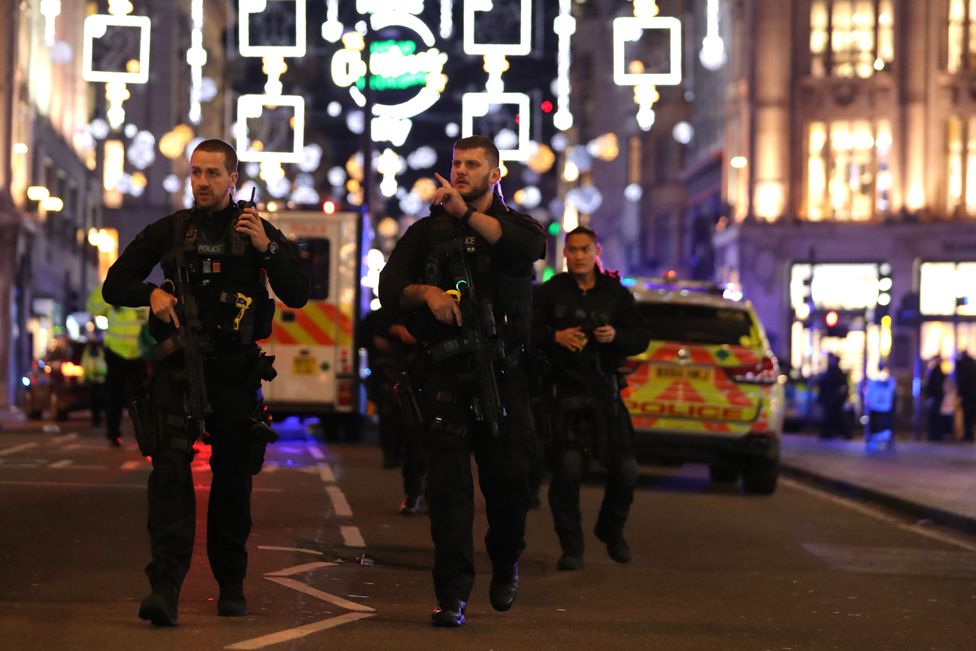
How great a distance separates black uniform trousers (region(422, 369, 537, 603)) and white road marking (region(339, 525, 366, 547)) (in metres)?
3.29

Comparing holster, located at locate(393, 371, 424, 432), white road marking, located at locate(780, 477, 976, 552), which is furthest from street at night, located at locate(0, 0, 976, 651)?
white road marking, located at locate(780, 477, 976, 552)

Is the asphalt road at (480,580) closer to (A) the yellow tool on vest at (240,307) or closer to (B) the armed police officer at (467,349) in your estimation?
(B) the armed police officer at (467,349)

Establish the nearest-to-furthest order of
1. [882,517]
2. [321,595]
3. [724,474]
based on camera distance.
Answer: [321,595]
[882,517]
[724,474]

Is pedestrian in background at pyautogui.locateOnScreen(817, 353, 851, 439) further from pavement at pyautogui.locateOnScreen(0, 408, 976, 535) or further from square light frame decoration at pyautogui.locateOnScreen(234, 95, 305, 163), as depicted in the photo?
square light frame decoration at pyautogui.locateOnScreen(234, 95, 305, 163)

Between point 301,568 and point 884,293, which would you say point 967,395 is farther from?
point 301,568

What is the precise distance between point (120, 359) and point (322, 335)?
4192 mm

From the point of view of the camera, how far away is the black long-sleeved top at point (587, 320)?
10633mm

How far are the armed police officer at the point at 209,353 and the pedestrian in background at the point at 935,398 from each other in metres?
28.9

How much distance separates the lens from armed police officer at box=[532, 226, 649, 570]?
10633mm

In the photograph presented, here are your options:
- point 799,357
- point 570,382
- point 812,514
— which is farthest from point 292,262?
point 799,357

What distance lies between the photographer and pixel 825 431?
35312 mm

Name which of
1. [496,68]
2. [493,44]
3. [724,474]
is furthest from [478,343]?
[496,68]

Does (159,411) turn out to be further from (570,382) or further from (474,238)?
(570,382)

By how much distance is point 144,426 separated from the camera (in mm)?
7484
